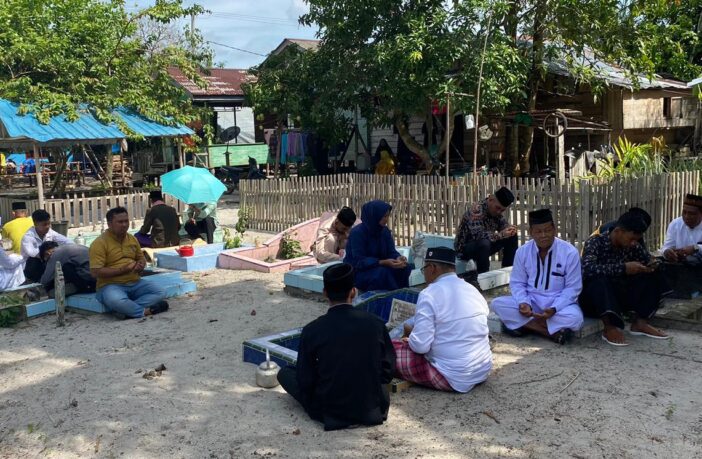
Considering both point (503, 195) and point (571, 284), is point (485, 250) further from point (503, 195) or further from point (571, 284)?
point (571, 284)

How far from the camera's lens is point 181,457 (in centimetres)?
449

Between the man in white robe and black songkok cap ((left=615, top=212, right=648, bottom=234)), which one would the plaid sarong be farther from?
black songkok cap ((left=615, top=212, right=648, bottom=234))

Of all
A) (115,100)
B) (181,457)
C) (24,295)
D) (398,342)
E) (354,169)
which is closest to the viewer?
(181,457)

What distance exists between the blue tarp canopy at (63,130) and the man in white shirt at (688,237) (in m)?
12.4

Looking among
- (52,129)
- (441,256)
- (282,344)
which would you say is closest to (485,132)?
(52,129)

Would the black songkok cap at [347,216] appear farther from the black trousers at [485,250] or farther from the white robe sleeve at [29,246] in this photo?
the white robe sleeve at [29,246]

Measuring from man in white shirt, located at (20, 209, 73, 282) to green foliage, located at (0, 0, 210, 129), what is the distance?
720 centimetres

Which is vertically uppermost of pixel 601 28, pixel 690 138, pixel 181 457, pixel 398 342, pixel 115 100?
pixel 601 28

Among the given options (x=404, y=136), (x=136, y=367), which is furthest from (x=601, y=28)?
(x=136, y=367)

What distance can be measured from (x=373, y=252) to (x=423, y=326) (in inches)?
112

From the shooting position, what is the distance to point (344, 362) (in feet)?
14.9

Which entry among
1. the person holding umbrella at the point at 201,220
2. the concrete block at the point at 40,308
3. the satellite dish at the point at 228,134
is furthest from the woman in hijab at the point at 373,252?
the satellite dish at the point at 228,134

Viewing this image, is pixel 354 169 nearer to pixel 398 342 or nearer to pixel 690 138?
pixel 690 138

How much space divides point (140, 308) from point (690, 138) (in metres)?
17.4
